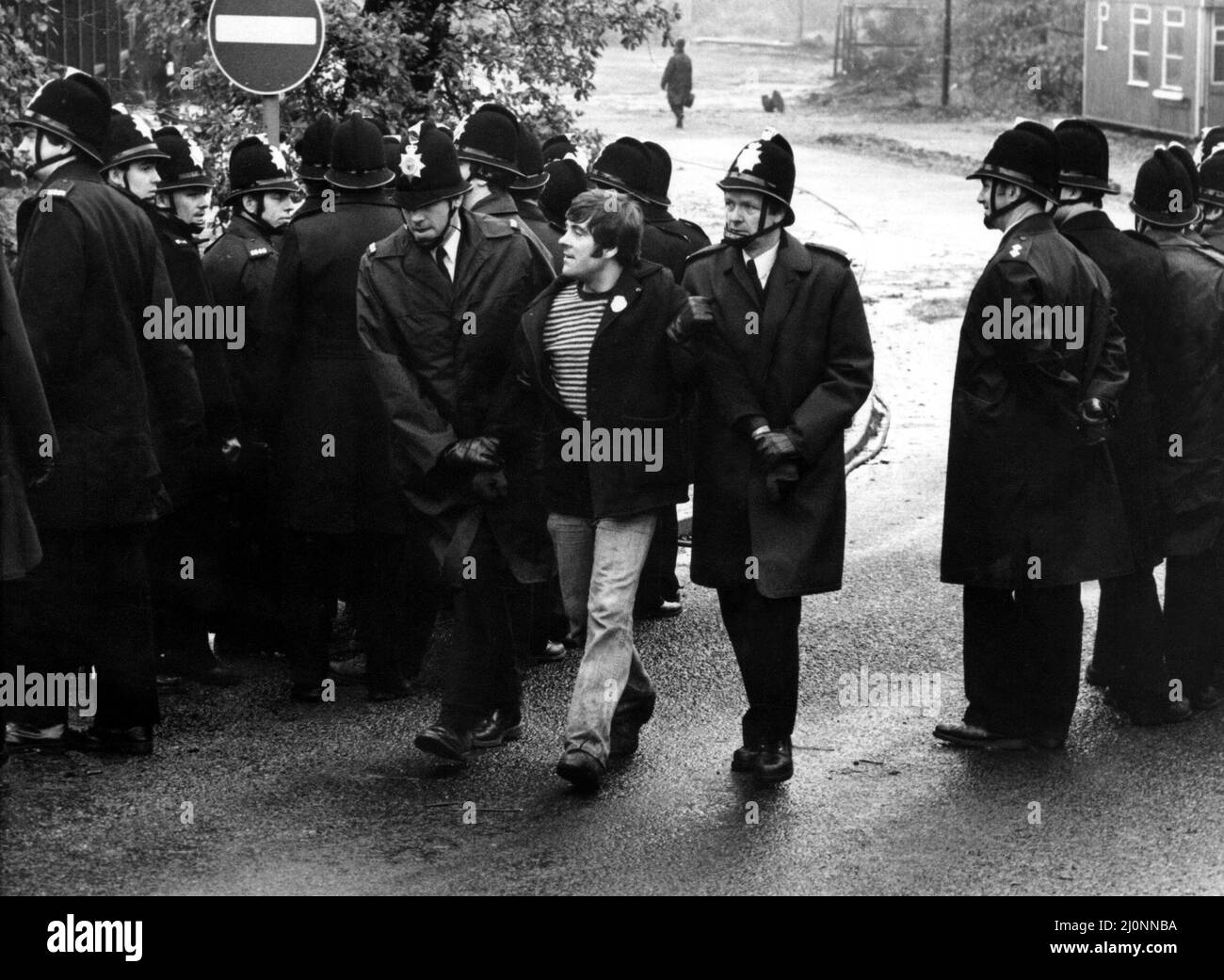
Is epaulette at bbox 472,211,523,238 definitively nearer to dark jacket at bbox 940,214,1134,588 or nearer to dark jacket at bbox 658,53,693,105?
dark jacket at bbox 940,214,1134,588

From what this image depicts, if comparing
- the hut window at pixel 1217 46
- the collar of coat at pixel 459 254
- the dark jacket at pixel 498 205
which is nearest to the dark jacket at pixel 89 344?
the collar of coat at pixel 459 254

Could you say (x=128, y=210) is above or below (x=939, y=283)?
above

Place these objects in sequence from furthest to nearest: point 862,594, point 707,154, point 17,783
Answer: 1. point 707,154
2. point 862,594
3. point 17,783

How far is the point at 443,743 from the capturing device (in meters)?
6.80

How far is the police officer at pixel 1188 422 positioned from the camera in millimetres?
7426

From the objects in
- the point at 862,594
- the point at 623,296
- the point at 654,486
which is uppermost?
the point at 623,296

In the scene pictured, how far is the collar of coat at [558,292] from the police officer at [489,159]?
143cm

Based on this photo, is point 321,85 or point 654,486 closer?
point 654,486

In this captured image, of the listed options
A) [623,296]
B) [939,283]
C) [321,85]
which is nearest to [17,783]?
[623,296]

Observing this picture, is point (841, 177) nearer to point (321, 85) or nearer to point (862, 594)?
point (321, 85)

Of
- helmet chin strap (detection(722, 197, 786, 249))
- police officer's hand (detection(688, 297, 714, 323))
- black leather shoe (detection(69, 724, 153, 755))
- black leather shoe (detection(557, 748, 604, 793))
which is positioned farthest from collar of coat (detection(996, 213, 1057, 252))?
black leather shoe (detection(69, 724, 153, 755))

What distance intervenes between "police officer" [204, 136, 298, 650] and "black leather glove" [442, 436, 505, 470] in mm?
1156

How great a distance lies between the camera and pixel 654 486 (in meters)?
6.71
